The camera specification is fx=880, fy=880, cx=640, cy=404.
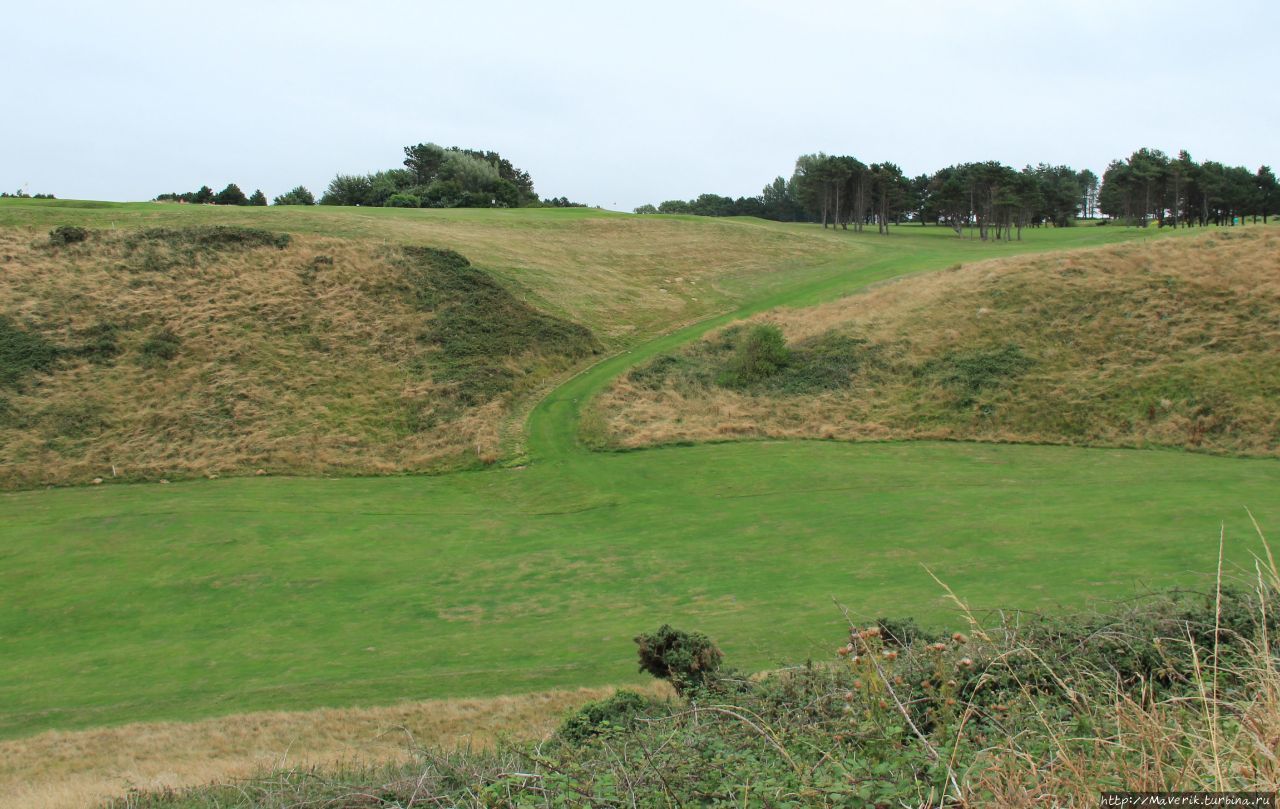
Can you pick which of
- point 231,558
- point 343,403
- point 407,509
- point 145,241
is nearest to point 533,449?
point 407,509

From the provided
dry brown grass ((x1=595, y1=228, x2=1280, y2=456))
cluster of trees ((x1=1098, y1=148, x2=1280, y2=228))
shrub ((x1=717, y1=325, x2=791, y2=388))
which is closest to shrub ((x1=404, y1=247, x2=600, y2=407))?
dry brown grass ((x1=595, y1=228, x2=1280, y2=456))

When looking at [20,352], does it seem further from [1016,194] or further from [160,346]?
[1016,194]

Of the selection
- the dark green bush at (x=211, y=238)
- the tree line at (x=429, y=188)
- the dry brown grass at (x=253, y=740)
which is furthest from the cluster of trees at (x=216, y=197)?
the dry brown grass at (x=253, y=740)

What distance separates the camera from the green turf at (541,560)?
47.2ft

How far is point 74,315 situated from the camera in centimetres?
3775

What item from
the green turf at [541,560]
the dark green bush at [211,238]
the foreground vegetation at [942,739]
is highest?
the dark green bush at [211,238]

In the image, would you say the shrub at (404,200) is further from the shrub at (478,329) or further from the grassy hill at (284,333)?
the shrub at (478,329)

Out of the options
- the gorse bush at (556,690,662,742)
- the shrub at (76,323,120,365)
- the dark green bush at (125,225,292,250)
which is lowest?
the gorse bush at (556,690,662,742)

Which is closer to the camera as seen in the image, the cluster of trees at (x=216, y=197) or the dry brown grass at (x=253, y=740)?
the dry brown grass at (x=253, y=740)

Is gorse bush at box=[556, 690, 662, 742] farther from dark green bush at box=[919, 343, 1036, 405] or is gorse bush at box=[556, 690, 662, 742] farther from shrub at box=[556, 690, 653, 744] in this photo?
dark green bush at box=[919, 343, 1036, 405]

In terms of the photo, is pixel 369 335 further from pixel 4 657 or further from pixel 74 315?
pixel 4 657

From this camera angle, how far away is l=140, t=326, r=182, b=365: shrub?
35.3 meters

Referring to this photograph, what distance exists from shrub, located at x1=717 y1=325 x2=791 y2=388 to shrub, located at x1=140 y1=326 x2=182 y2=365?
2234 centimetres

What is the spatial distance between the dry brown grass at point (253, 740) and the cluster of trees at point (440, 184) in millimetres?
73795
